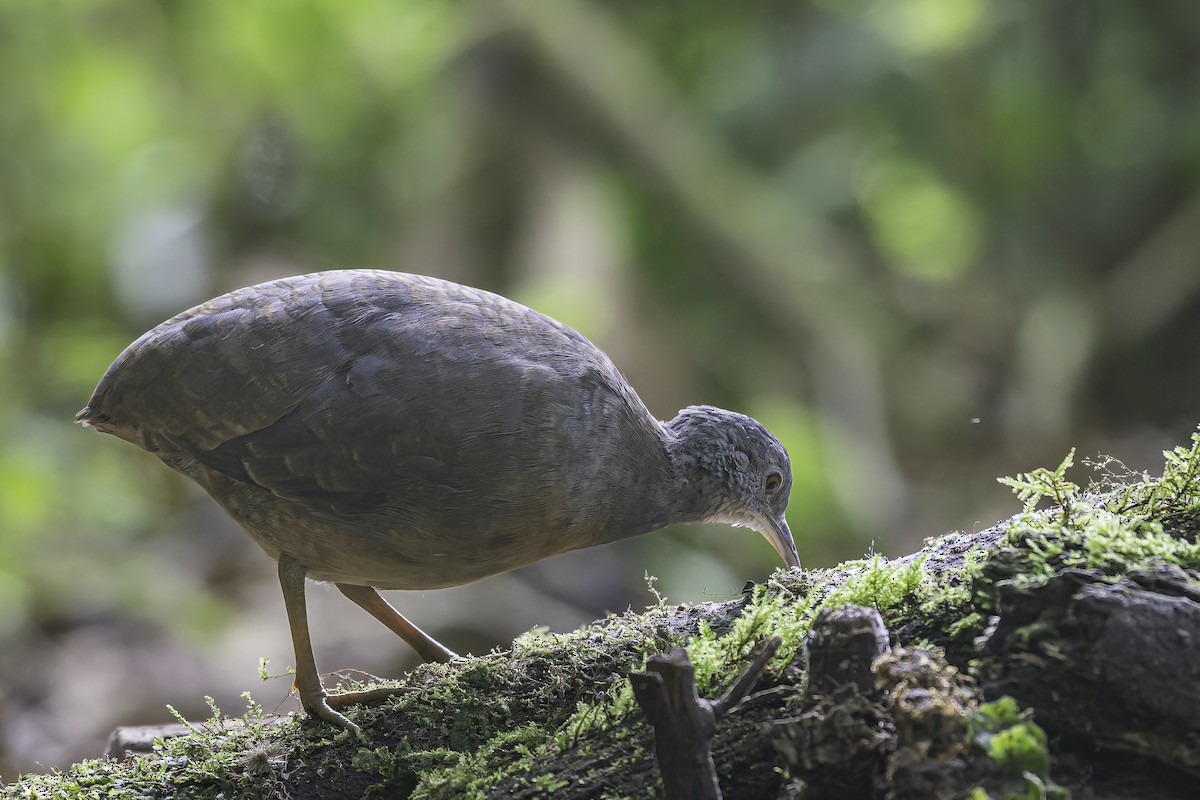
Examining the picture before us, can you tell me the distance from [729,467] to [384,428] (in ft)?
4.31

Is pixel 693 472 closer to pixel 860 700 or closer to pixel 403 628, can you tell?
pixel 403 628

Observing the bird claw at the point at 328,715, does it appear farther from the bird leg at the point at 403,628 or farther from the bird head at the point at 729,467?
the bird head at the point at 729,467

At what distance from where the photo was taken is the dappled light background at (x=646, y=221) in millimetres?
8203

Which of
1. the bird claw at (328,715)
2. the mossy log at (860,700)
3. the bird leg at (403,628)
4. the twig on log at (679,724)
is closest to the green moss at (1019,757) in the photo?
the mossy log at (860,700)

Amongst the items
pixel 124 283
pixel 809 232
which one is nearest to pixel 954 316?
pixel 809 232

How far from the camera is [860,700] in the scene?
2.36 metres

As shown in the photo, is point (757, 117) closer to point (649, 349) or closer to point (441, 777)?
point (649, 349)

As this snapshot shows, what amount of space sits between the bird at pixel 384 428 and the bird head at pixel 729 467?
0.20 m

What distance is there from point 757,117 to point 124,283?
5.63m

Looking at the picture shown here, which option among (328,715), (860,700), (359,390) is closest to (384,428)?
(359,390)

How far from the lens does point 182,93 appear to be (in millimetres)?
10039

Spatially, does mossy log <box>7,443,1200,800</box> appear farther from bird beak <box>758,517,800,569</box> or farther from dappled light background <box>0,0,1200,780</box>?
dappled light background <box>0,0,1200,780</box>

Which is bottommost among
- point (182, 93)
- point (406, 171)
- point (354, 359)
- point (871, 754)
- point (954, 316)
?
point (871, 754)

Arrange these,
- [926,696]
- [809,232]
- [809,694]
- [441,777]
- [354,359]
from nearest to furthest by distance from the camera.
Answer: [926,696] → [809,694] → [441,777] → [354,359] → [809,232]
